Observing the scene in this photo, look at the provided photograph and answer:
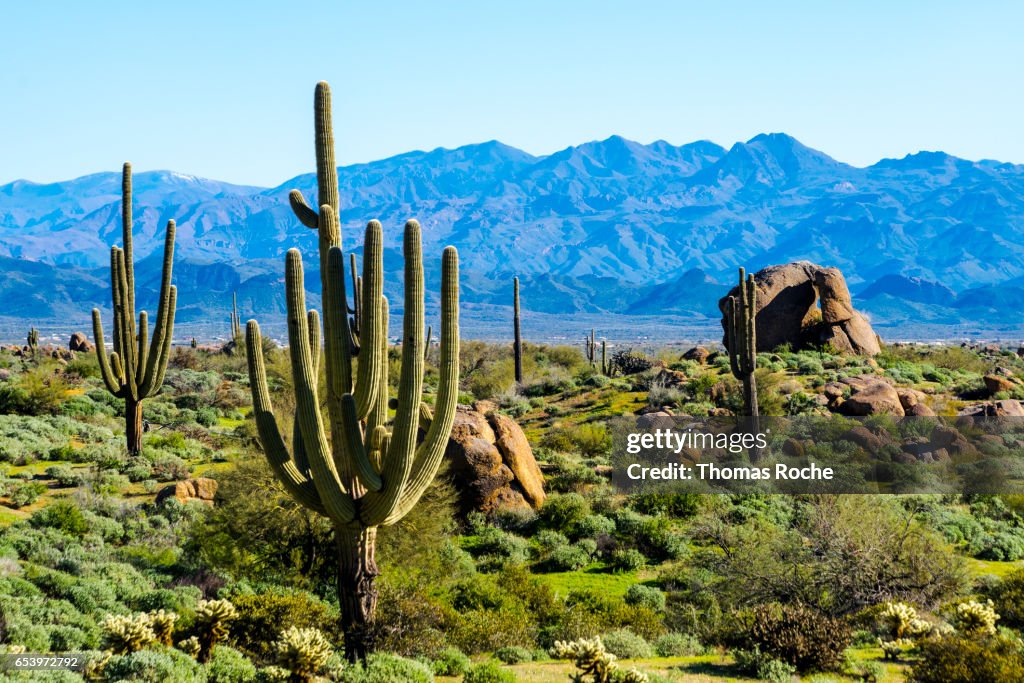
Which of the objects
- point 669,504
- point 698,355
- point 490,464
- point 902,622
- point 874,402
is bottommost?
point 902,622

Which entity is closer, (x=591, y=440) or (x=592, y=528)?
(x=592, y=528)

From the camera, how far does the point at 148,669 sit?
29.0 feet

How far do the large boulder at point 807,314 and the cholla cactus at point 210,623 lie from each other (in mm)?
34228

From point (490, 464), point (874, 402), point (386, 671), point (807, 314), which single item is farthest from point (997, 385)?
point (386, 671)

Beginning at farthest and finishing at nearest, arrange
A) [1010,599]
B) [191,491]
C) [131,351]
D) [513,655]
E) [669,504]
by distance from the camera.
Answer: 1. [131,351]
2. [669,504]
3. [191,491]
4. [1010,599]
5. [513,655]

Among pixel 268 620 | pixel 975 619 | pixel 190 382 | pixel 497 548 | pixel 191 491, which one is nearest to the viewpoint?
pixel 268 620

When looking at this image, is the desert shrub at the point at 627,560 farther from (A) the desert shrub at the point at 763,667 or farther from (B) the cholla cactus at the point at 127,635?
(B) the cholla cactus at the point at 127,635

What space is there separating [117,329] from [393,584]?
37.7 ft

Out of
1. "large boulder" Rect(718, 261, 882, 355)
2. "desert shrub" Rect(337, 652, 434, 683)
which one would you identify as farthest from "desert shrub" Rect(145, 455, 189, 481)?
"large boulder" Rect(718, 261, 882, 355)

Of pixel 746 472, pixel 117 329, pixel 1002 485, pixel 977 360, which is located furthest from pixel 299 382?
pixel 977 360

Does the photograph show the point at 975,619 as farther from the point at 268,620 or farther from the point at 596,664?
the point at 268,620

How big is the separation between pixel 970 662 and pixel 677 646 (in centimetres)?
380

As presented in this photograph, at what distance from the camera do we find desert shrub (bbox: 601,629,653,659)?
40.5 feet

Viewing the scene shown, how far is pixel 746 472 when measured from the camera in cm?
2292
